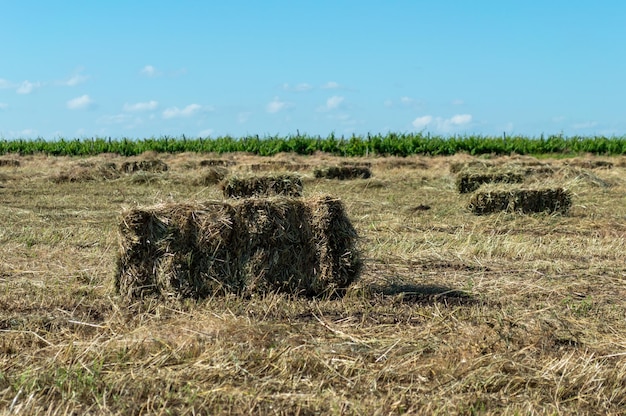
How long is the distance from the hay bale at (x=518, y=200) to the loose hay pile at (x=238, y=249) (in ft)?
Answer: 21.0

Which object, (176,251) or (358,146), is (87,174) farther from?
(358,146)

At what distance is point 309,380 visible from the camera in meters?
4.73

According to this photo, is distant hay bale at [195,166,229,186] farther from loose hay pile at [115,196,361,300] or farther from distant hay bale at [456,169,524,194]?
loose hay pile at [115,196,361,300]

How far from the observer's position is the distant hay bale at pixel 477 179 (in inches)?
635

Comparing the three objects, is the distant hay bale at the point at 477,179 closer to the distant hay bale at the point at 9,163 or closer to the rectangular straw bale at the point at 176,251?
the rectangular straw bale at the point at 176,251

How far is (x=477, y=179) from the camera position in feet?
53.0

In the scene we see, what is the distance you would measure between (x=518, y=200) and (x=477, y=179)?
11.1 feet

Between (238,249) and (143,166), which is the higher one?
(143,166)

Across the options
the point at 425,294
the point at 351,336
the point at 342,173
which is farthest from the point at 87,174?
the point at 351,336

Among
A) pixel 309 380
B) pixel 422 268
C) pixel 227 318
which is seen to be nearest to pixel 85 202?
pixel 422 268

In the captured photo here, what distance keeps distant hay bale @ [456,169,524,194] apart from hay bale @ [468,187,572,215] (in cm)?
313

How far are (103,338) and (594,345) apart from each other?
3366 millimetres

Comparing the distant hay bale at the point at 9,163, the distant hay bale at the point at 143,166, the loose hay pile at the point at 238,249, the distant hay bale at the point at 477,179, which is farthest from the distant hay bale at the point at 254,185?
the distant hay bale at the point at 9,163

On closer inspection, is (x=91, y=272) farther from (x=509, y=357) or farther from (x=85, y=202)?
(x=85, y=202)
